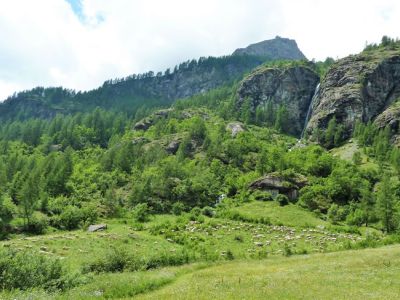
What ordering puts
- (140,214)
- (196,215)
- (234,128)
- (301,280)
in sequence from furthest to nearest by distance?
1. (234,128)
2. (196,215)
3. (140,214)
4. (301,280)

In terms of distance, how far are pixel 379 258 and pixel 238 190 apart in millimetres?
73383

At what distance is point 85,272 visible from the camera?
35.8m

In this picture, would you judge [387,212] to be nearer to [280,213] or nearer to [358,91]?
[280,213]

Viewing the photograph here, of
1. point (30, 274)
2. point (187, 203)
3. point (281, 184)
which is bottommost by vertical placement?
point (30, 274)

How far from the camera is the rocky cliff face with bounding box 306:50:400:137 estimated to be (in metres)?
173

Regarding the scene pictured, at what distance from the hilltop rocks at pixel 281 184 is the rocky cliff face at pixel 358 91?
74442 millimetres

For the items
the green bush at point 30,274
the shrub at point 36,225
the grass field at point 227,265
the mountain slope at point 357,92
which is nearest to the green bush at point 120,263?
the grass field at point 227,265

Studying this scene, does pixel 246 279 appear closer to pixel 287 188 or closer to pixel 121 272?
pixel 121 272

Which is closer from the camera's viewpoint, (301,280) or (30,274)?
(301,280)

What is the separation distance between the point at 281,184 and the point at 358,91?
3823 inches

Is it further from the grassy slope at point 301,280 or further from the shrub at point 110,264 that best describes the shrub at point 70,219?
the grassy slope at point 301,280

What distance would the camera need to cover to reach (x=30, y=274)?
30016 mm

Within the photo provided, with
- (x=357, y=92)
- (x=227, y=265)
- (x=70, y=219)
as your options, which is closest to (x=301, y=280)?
(x=227, y=265)

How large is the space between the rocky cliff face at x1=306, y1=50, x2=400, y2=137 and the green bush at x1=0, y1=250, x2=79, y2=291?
Answer: 15587cm
